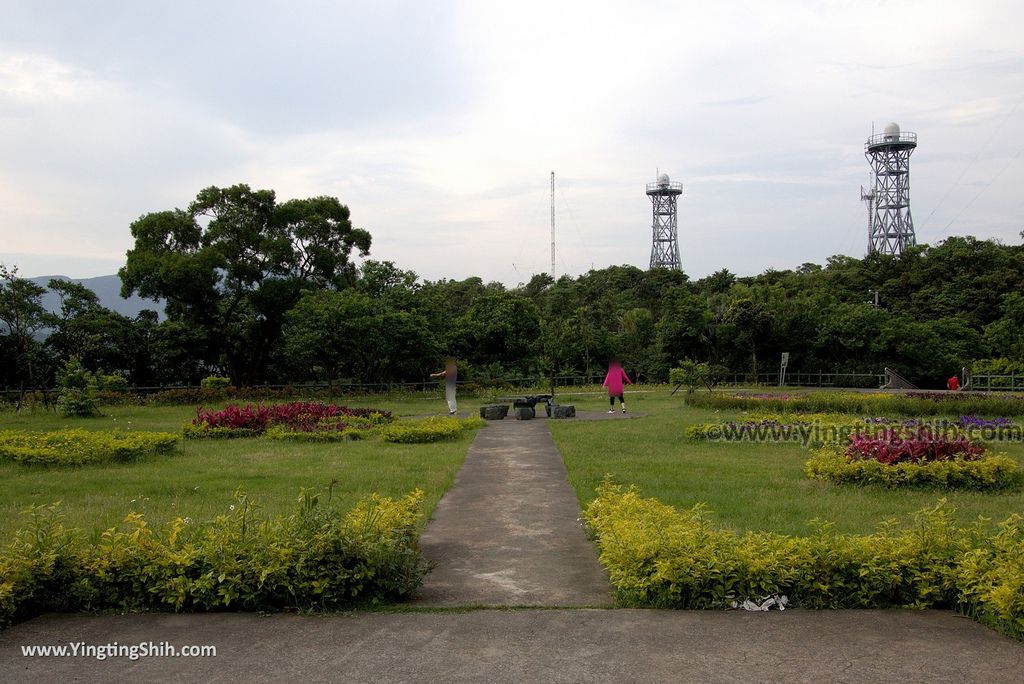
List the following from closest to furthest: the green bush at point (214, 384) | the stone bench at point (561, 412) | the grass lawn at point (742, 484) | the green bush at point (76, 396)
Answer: the grass lawn at point (742, 484), the stone bench at point (561, 412), the green bush at point (76, 396), the green bush at point (214, 384)

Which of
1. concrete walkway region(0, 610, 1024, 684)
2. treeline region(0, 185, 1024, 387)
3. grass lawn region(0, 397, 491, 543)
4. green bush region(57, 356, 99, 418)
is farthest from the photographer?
treeline region(0, 185, 1024, 387)

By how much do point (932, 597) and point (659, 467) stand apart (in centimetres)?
561

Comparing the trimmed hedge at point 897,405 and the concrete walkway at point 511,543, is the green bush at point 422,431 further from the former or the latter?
the trimmed hedge at point 897,405

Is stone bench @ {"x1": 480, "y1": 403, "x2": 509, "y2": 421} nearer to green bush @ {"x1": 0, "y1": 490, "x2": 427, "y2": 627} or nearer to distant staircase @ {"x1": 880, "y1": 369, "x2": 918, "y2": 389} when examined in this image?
green bush @ {"x1": 0, "y1": 490, "x2": 427, "y2": 627}

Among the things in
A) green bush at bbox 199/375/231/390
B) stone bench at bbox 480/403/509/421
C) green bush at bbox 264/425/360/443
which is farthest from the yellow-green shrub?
green bush at bbox 199/375/231/390

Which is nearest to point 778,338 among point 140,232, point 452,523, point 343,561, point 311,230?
point 311,230

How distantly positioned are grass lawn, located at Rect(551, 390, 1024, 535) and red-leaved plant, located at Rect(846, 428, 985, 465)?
0.69m

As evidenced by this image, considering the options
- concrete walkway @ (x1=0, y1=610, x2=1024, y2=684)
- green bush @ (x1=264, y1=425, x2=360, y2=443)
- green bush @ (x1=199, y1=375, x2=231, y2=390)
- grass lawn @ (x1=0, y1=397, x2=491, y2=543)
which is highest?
green bush @ (x1=199, y1=375, x2=231, y2=390)

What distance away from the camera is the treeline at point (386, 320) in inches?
1037

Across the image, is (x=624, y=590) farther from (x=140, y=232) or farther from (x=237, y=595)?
(x=140, y=232)

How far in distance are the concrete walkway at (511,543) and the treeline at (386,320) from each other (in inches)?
591

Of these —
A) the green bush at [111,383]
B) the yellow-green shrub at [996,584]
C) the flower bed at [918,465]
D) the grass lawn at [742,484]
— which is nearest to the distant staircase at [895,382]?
the grass lawn at [742,484]

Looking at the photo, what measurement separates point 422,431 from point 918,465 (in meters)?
7.88

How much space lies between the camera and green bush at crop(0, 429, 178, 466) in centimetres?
1078
